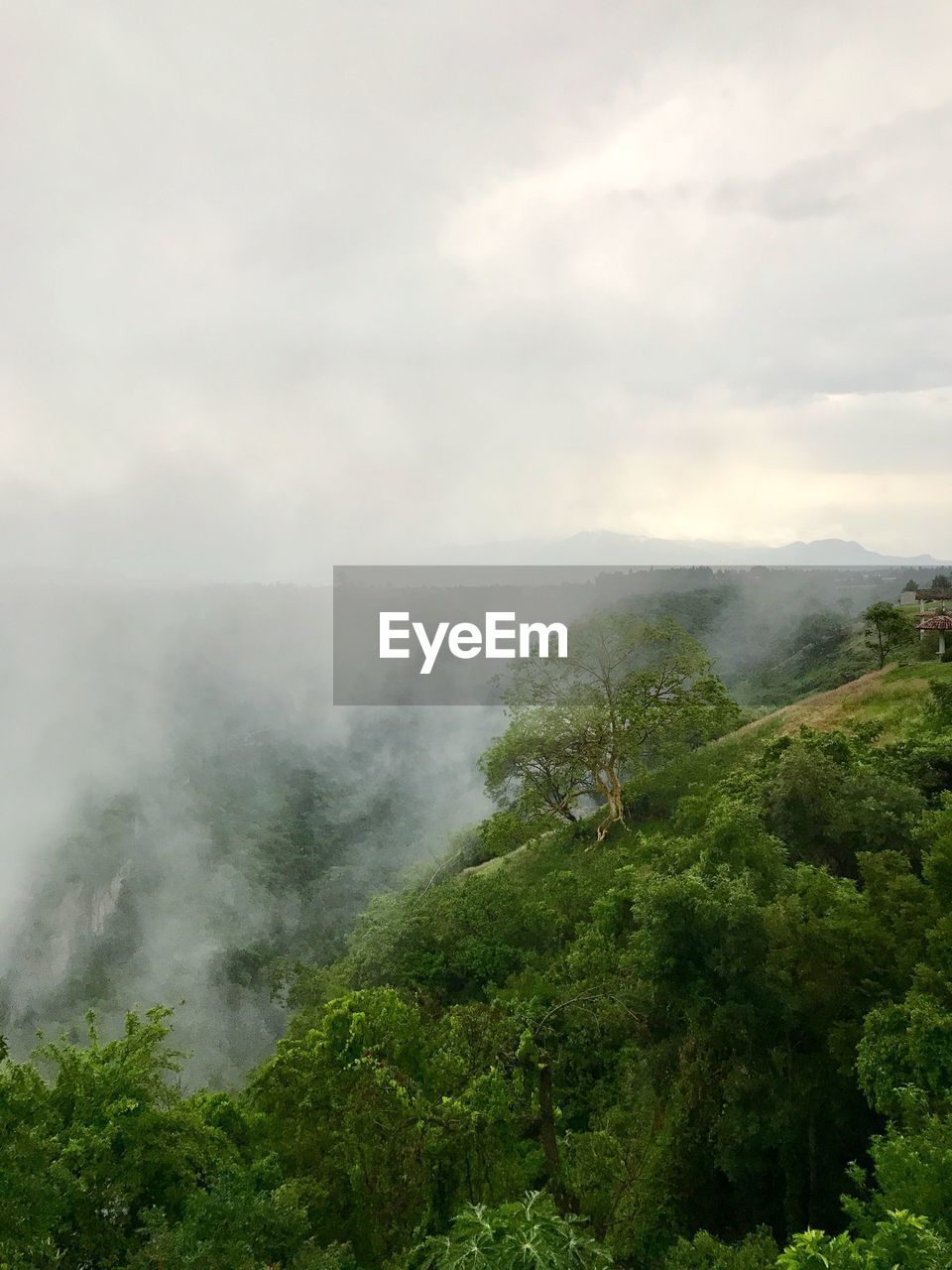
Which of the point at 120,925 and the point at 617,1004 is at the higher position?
the point at 617,1004

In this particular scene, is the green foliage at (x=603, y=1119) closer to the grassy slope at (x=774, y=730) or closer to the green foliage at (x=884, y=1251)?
the green foliage at (x=884, y=1251)

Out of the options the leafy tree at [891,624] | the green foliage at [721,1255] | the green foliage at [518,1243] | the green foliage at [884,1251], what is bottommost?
the green foliage at [721,1255]

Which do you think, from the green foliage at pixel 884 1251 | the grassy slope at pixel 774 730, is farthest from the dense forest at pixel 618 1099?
the grassy slope at pixel 774 730

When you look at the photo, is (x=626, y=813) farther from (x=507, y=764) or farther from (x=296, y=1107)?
(x=296, y=1107)

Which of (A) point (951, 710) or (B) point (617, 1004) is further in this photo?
(A) point (951, 710)

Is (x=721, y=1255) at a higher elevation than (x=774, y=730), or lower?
lower

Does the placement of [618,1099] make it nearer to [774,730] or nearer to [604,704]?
[604,704]

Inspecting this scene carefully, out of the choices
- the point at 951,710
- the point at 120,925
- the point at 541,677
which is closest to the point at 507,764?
the point at 541,677

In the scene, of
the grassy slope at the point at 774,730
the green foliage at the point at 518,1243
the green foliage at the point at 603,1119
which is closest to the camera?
the green foliage at the point at 518,1243

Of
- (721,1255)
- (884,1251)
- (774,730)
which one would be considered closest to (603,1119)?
(721,1255)

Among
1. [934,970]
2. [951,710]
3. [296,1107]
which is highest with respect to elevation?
[951,710]

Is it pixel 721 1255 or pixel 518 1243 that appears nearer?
pixel 518 1243
